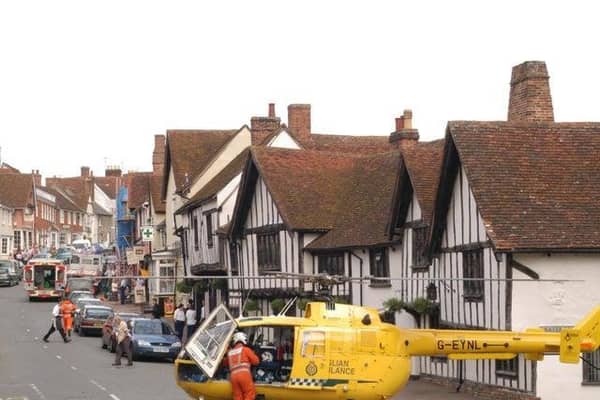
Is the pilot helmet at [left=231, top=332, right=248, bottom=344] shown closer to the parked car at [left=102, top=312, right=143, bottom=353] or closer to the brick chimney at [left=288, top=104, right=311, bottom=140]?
the parked car at [left=102, top=312, right=143, bottom=353]

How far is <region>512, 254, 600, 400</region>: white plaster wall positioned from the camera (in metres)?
25.6

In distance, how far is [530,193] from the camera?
2706 centimetres

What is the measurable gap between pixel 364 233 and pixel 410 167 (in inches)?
156

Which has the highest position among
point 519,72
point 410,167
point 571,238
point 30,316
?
point 519,72

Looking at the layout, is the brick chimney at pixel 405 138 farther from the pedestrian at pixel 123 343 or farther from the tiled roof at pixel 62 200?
the tiled roof at pixel 62 200

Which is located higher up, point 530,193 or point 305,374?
point 530,193

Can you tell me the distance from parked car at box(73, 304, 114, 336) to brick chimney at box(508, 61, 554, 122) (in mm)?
21425

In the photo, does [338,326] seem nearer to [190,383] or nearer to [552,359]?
[190,383]

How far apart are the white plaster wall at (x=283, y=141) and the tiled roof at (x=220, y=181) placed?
135 centimetres

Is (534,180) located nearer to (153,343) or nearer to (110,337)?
(153,343)

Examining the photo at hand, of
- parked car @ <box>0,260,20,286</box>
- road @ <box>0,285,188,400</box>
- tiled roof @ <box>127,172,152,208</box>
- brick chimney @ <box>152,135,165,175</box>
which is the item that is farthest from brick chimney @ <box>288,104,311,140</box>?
parked car @ <box>0,260,20,286</box>

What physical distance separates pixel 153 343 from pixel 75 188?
104532mm

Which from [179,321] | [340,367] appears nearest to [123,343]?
[179,321]

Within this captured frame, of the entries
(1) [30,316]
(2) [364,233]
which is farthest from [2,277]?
(2) [364,233]
